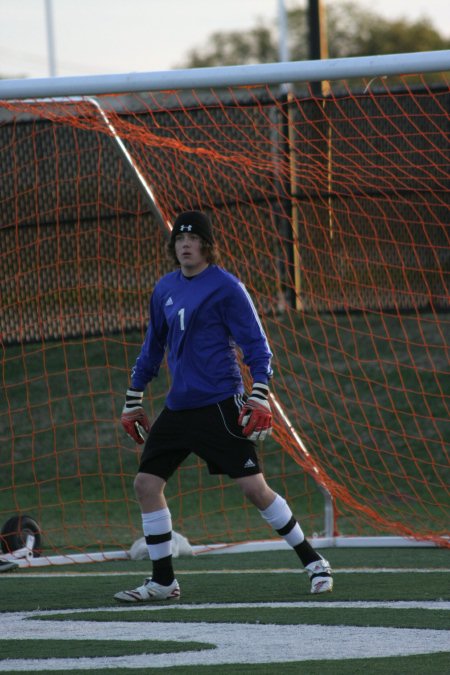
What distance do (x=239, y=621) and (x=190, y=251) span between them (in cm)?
162

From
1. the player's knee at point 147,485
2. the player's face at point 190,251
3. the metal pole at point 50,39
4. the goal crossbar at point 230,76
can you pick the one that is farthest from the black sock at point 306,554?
the metal pole at point 50,39

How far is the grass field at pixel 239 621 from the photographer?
399 centimetres

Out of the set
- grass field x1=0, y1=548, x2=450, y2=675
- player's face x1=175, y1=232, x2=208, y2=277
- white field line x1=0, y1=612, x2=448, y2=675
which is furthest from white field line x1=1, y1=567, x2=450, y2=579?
→ player's face x1=175, y1=232, x2=208, y2=277

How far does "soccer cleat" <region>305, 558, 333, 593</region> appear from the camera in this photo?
5.51 m

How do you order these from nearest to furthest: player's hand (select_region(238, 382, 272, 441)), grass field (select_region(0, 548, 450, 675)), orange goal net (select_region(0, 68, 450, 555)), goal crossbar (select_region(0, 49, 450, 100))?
grass field (select_region(0, 548, 450, 675)) → player's hand (select_region(238, 382, 272, 441)) → goal crossbar (select_region(0, 49, 450, 100)) → orange goal net (select_region(0, 68, 450, 555))

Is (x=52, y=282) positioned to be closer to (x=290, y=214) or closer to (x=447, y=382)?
(x=290, y=214)

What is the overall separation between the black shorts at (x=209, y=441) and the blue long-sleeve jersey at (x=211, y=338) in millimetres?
50

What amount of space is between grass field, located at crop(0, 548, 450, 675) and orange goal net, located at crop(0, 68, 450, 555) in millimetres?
1969

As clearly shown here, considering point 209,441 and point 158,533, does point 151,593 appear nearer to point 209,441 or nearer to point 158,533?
point 158,533

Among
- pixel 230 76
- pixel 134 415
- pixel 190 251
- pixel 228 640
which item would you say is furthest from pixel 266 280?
pixel 228 640

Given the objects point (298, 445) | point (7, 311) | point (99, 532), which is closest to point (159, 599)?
point (298, 445)

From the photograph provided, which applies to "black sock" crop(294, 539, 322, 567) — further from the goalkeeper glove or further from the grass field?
the goalkeeper glove

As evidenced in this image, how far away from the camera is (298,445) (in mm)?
7328

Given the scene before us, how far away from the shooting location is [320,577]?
18.1 ft
